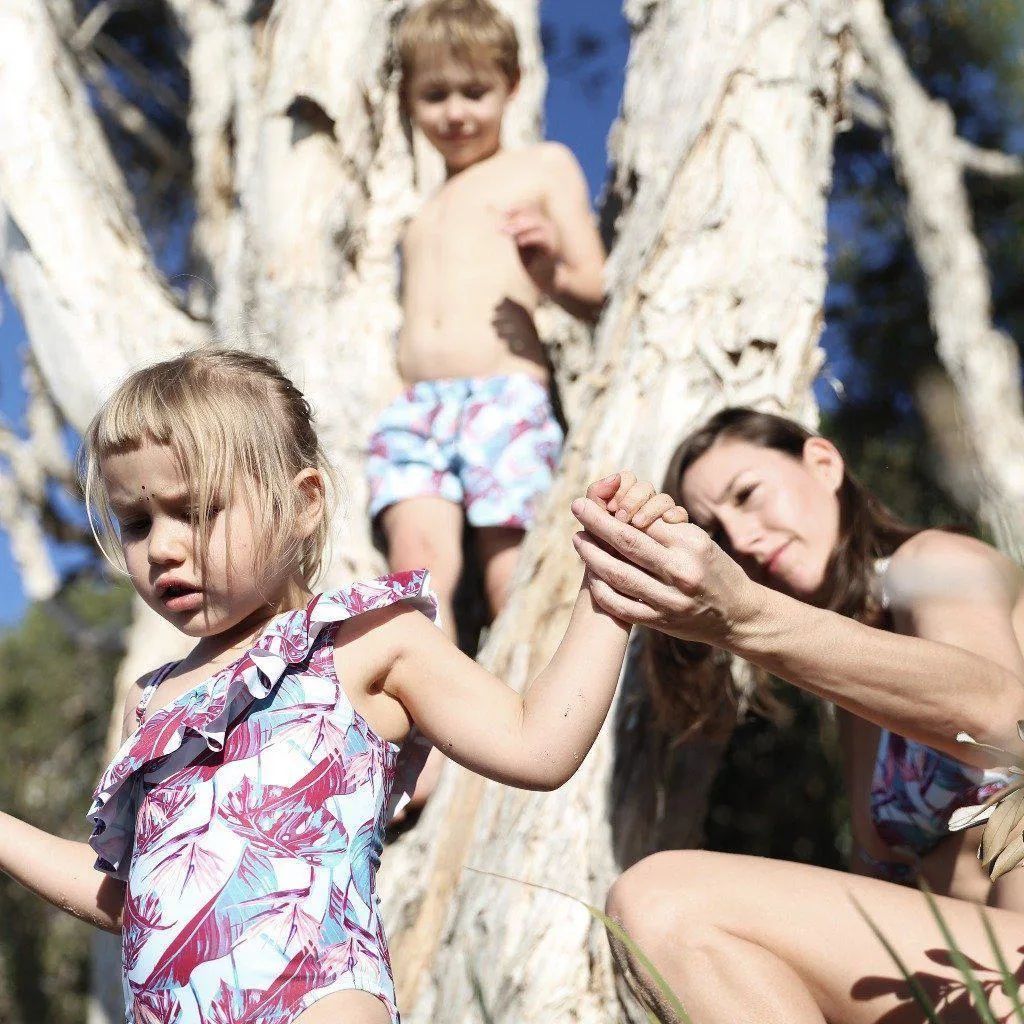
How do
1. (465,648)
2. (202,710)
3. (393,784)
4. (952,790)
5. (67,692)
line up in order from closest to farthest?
(202,710), (393,784), (952,790), (465,648), (67,692)

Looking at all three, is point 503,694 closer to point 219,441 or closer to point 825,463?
point 219,441

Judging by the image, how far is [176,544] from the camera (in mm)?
1488

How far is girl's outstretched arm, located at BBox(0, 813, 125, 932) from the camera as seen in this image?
5.41 ft

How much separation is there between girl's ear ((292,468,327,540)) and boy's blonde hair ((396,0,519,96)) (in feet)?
7.16

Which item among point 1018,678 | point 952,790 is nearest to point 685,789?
point 952,790

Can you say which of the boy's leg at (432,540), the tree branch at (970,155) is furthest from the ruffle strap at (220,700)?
the tree branch at (970,155)

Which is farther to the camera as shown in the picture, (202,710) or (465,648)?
(465,648)

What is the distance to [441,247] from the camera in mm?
3480

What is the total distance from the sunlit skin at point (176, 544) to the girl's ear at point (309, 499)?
0.09m

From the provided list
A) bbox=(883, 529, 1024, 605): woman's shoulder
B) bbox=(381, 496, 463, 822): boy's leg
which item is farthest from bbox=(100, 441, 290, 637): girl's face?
bbox=(381, 496, 463, 822): boy's leg

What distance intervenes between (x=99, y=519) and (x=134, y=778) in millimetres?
338

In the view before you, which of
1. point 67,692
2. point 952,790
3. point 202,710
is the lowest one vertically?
point 67,692

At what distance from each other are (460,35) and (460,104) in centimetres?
18

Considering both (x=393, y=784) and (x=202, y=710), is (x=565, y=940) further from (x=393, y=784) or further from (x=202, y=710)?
(x=202, y=710)
